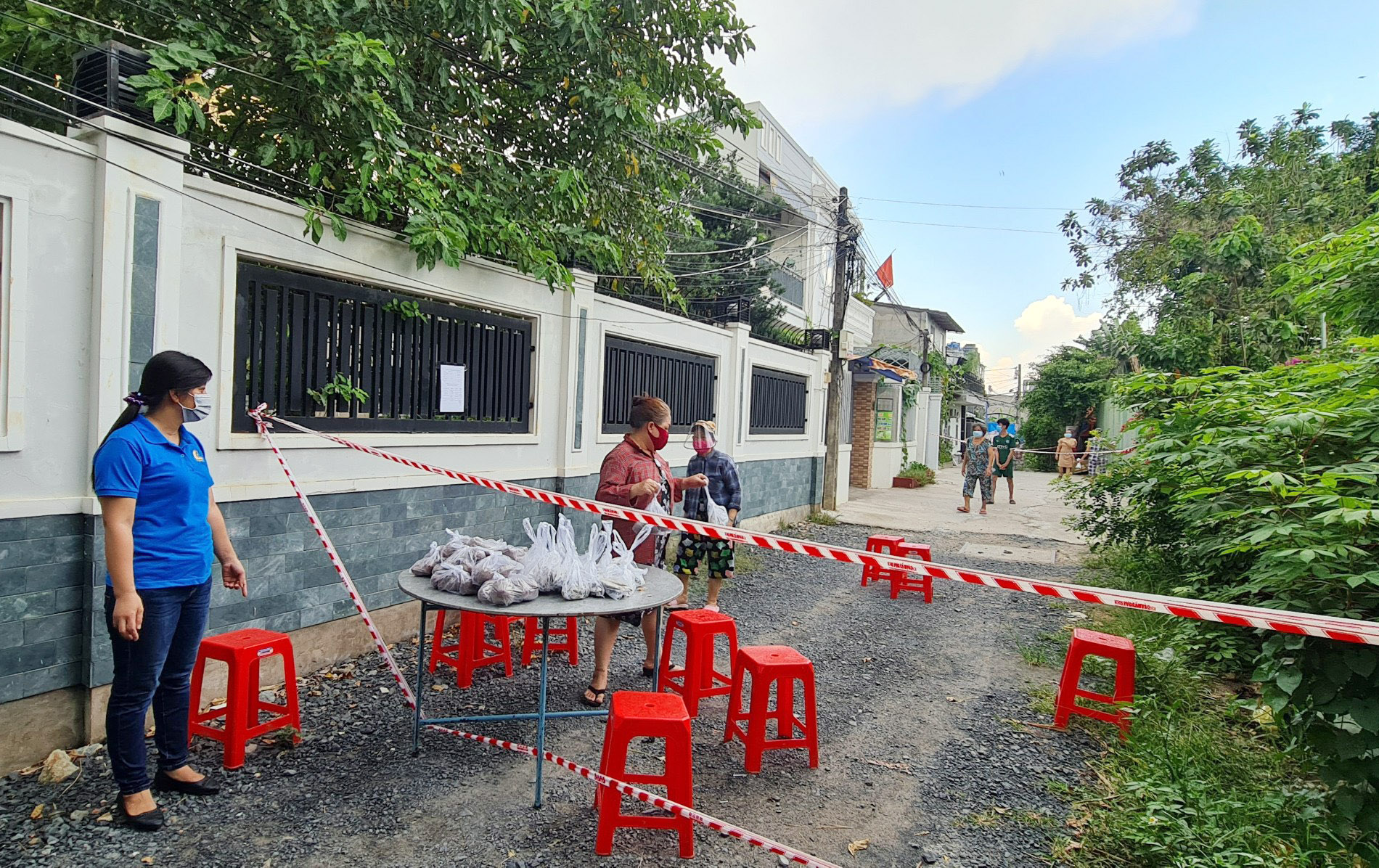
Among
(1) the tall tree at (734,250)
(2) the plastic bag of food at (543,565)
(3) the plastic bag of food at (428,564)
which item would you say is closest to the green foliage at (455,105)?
(3) the plastic bag of food at (428,564)

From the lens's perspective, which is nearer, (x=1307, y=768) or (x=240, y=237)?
(x=1307, y=768)

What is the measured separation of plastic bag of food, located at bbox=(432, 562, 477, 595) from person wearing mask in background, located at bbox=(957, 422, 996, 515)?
11.7 meters

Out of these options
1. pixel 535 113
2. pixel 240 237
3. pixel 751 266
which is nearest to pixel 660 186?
pixel 535 113

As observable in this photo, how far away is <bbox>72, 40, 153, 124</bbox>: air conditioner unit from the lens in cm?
358

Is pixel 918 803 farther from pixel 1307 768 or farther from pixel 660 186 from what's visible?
pixel 660 186

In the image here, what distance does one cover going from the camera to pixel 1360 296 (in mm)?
4461

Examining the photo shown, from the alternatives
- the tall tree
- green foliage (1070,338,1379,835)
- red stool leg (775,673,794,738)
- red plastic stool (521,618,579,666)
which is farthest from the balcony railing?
red stool leg (775,673,794,738)

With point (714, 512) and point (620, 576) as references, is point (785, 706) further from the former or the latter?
point (714, 512)

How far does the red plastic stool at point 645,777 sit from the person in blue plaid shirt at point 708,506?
2919 millimetres

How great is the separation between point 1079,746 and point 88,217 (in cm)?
568

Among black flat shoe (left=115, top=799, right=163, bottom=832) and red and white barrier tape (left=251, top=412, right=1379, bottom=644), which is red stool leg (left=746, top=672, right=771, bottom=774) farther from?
black flat shoe (left=115, top=799, right=163, bottom=832)

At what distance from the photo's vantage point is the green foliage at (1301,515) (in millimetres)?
2487

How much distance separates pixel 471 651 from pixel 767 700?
1868mm

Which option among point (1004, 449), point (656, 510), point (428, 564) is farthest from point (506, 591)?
point (1004, 449)
